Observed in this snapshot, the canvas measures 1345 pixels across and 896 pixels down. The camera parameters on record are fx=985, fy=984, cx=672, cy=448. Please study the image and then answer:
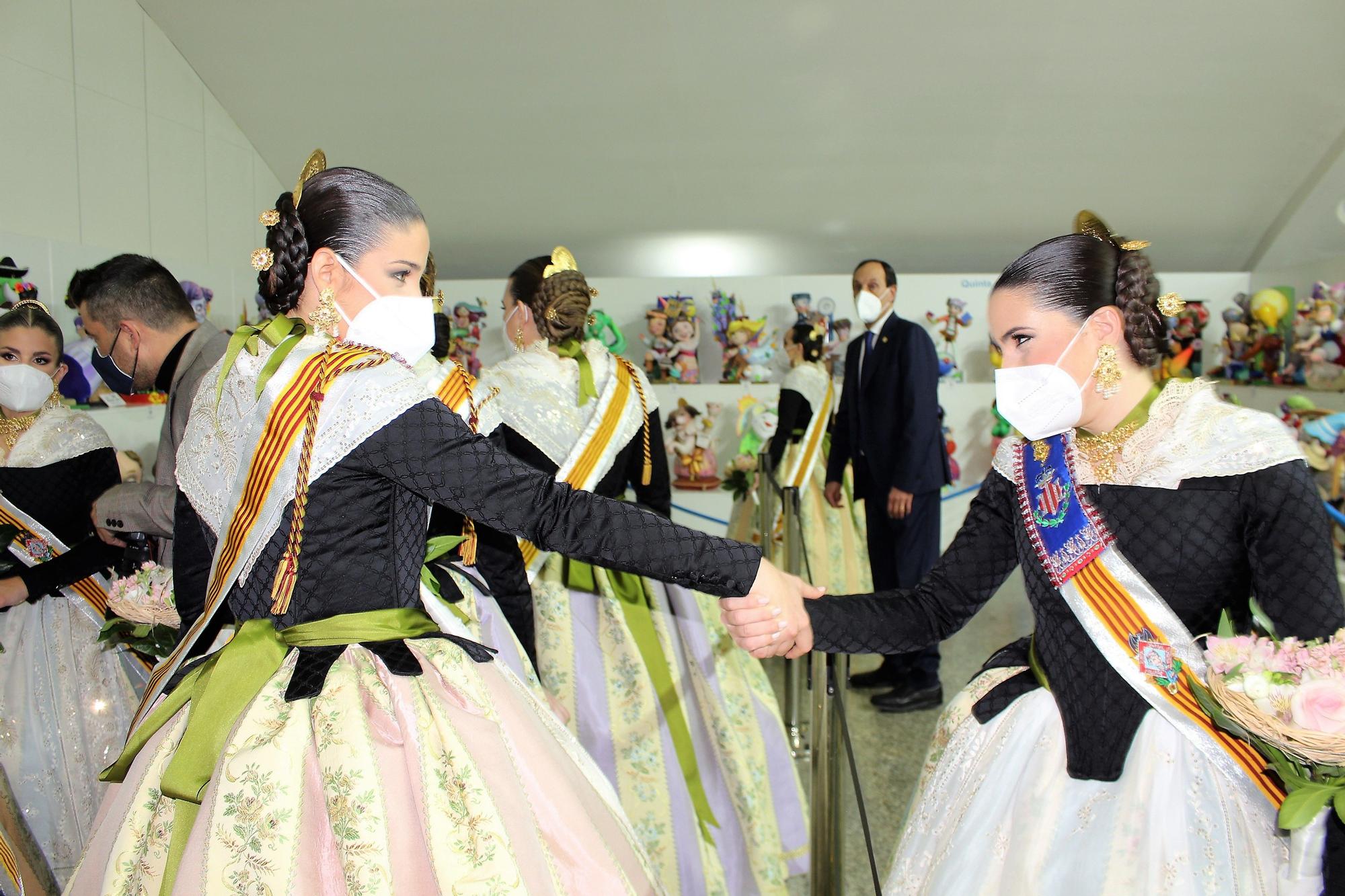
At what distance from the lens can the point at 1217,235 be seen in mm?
5859

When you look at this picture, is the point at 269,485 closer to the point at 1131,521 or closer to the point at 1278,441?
the point at 1131,521

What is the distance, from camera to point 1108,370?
4.44ft

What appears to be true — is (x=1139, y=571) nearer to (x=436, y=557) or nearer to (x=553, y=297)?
(x=436, y=557)

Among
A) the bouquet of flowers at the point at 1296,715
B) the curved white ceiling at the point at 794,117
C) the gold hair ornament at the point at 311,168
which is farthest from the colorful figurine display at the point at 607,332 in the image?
the bouquet of flowers at the point at 1296,715

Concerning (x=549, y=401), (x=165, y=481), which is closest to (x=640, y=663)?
(x=549, y=401)

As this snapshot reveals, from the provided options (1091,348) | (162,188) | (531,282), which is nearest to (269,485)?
(1091,348)

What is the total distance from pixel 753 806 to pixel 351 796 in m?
1.45

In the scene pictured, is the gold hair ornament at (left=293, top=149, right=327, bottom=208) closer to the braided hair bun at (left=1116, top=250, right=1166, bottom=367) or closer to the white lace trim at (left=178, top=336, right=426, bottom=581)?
the white lace trim at (left=178, top=336, right=426, bottom=581)

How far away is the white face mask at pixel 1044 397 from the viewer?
4.49ft

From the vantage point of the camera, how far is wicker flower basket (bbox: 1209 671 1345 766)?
102cm

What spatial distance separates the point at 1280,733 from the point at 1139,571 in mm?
287

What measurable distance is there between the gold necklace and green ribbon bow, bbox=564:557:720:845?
1234mm

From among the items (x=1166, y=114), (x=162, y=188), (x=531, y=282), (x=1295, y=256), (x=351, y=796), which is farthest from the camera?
(x=1295, y=256)

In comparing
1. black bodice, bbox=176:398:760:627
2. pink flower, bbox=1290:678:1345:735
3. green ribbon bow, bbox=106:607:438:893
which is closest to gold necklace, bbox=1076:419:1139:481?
pink flower, bbox=1290:678:1345:735
